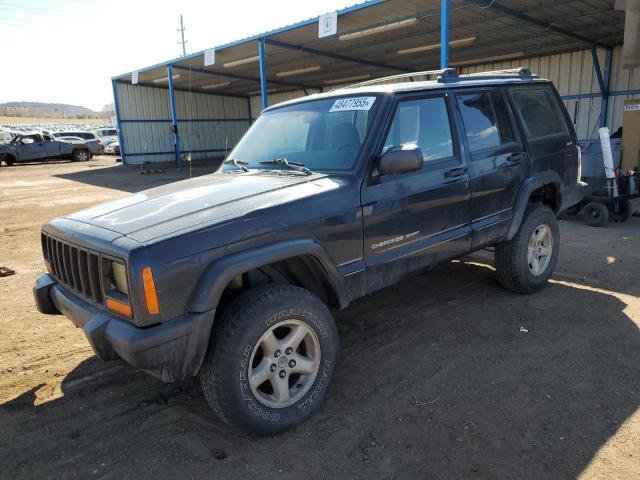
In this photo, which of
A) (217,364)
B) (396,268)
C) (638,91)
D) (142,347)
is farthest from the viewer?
(638,91)

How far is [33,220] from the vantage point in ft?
34.0

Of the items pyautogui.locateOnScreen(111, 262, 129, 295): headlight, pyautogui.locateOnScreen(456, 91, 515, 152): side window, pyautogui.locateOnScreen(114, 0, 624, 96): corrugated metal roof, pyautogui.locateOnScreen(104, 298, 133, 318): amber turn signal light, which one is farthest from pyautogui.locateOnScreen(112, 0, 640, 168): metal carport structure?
pyautogui.locateOnScreen(104, 298, 133, 318): amber turn signal light

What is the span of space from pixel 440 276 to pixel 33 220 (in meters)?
9.05

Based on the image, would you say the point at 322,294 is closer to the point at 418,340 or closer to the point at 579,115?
the point at 418,340

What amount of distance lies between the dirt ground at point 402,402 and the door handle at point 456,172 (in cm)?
134

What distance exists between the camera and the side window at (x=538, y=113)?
15.0 ft

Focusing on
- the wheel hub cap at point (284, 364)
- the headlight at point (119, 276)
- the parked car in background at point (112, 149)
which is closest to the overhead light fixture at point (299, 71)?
the parked car in background at point (112, 149)

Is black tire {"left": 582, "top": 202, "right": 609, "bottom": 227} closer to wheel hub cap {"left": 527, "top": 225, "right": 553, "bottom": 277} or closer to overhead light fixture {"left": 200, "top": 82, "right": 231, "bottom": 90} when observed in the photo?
wheel hub cap {"left": 527, "top": 225, "right": 553, "bottom": 277}

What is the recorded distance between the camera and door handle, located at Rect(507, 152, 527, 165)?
4.32m

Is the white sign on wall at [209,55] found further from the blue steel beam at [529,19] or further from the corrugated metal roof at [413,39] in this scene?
the blue steel beam at [529,19]

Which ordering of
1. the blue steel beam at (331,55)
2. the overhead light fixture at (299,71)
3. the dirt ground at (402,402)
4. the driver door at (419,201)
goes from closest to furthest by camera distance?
the dirt ground at (402,402), the driver door at (419,201), the blue steel beam at (331,55), the overhead light fixture at (299,71)

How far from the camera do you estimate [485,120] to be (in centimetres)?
420

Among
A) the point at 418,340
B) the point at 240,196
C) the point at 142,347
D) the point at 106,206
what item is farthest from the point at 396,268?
the point at 106,206

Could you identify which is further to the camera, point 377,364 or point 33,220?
point 33,220
